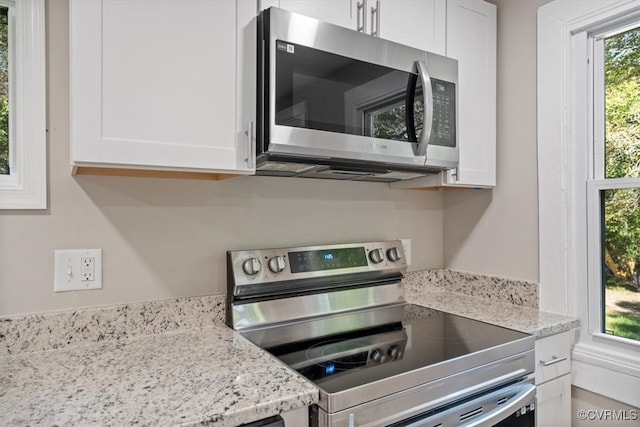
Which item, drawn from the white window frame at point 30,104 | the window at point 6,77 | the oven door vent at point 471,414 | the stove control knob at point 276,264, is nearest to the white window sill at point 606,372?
the oven door vent at point 471,414

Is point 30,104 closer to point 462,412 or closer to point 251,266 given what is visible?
point 251,266

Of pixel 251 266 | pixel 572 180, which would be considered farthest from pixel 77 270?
pixel 572 180

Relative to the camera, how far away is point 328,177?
1618 mm

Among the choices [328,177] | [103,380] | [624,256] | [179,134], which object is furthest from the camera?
[328,177]

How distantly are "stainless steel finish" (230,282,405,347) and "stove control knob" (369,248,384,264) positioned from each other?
0.11m

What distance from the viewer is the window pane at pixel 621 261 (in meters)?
1.45

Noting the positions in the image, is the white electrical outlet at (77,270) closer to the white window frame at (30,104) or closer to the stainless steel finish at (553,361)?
the white window frame at (30,104)

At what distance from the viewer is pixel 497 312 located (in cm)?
161

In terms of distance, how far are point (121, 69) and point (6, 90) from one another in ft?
1.46

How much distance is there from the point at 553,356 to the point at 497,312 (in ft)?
0.79

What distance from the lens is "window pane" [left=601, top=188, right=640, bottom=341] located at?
4.75 feet

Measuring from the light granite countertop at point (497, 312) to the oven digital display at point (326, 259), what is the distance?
0.37 metres

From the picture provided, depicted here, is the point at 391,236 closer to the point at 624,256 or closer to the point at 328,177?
the point at 328,177

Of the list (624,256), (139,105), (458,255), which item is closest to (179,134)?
(139,105)
